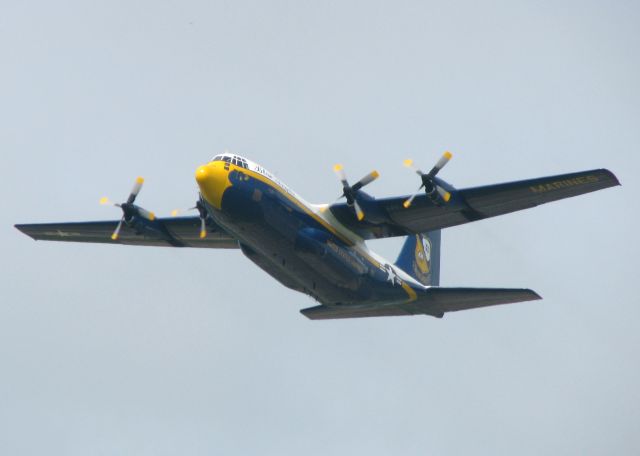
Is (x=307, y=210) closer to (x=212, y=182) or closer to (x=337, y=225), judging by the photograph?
(x=337, y=225)

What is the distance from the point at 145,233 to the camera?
48.7 meters

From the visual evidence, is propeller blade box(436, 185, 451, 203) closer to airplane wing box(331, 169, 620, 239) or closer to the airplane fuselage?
airplane wing box(331, 169, 620, 239)

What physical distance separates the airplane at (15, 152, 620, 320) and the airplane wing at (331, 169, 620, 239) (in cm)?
4

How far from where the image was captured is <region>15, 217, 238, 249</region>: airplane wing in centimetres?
4834

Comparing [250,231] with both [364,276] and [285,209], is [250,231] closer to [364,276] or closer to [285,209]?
[285,209]

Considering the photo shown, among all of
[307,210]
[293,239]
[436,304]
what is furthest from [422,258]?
[293,239]

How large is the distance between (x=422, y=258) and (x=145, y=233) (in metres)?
13.7

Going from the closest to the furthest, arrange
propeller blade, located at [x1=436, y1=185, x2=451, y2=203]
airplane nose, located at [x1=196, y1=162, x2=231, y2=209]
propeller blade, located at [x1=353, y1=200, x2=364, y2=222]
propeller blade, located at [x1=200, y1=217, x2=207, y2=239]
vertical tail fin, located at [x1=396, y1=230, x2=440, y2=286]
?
airplane nose, located at [x1=196, y1=162, x2=231, y2=209] → propeller blade, located at [x1=436, y1=185, x2=451, y2=203] → propeller blade, located at [x1=353, y1=200, x2=364, y2=222] → propeller blade, located at [x1=200, y1=217, x2=207, y2=239] → vertical tail fin, located at [x1=396, y1=230, x2=440, y2=286]

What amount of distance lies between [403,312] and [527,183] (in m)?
9.46

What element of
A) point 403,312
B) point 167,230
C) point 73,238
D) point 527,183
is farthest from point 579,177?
point 73,238

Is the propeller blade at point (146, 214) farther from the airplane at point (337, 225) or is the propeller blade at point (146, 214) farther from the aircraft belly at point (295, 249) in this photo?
the aircraft belly at point (295, 249)

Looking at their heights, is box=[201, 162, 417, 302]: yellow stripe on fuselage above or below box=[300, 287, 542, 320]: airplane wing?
above

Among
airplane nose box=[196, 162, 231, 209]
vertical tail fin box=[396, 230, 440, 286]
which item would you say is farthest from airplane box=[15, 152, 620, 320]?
vertical tail fin box=[396, 230, 440, 286]

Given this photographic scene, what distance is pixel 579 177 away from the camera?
132 ft
